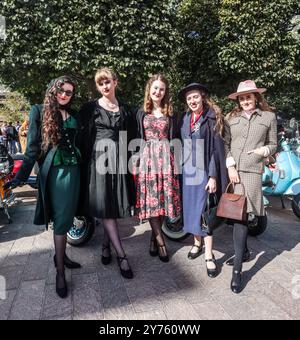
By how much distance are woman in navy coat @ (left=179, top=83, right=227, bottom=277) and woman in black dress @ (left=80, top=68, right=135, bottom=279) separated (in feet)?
2.07

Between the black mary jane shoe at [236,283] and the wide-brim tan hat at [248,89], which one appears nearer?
the black mary jane shoe at [236,283]

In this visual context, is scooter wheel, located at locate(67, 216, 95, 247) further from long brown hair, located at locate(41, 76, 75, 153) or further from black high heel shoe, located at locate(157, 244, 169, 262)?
long brown hair, located at locate(41, 76, 75, 153)

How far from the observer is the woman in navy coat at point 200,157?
9.59ft

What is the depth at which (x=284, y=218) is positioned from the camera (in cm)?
488

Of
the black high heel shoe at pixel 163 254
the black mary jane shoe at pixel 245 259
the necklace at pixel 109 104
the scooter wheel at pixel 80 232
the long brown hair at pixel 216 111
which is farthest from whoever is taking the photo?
the scooter wheel at pixel 80 232

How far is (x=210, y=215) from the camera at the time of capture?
9.89ft

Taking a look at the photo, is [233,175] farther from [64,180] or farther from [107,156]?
[64,180]

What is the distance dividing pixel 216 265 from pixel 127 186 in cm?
128

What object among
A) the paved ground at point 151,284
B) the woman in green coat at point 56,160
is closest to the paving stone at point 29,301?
the paved ground at point 151,284

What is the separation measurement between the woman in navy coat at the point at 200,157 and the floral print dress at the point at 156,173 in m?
0.16

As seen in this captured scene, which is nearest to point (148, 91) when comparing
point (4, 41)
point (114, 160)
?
point (114, 160)

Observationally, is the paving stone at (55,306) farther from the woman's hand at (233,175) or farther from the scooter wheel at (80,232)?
the woman's hand at (233,175)

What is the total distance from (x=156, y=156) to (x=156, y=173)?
0.18m

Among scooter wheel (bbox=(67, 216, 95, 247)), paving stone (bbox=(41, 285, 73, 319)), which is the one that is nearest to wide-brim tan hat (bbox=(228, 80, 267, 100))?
scooter wheel (bbox=(67, 216, 95, 247))
